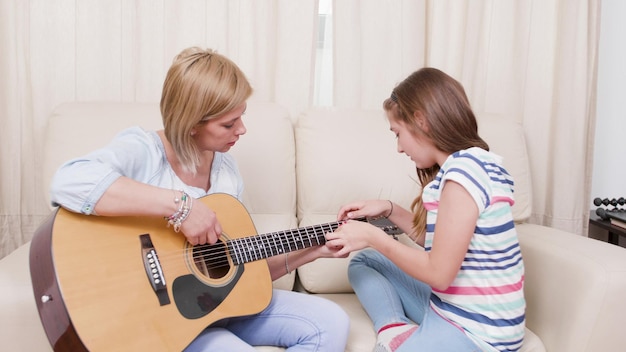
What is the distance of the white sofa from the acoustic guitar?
12.0 inches

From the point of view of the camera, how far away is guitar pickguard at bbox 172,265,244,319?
1158mm

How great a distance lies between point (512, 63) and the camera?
2.19m

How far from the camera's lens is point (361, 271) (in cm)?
155

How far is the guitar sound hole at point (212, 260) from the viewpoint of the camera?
125 centimetres

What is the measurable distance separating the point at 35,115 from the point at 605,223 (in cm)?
207

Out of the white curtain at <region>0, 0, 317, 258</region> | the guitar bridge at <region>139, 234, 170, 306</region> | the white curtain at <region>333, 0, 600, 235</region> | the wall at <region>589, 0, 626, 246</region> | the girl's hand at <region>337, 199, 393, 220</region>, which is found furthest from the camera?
the wall at <region>589, 0, 626, 246</region>

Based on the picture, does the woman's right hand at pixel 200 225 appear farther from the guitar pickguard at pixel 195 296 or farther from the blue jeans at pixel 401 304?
the blue jeans at pixel 401 304

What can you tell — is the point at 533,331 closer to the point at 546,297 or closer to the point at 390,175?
the point at 546,297

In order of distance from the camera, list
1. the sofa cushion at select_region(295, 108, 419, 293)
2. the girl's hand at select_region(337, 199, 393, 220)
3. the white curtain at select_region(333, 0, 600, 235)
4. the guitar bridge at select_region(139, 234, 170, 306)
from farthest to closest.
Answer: the white curtain at select_region(333, 0, 600, 235), the sofa cushion at select_region(295, 108, 419, 293), the girl's hand at select_region(337, 199, 393, 220), the guitar bridge at select_region(139, 234, 170, 306)

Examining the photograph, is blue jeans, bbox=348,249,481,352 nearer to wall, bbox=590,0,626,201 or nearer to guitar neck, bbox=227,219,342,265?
guitar neck, bbox=227,219,342,265

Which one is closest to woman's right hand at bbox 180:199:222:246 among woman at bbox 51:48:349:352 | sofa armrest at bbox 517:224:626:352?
woman at bbox 51:48:349:352

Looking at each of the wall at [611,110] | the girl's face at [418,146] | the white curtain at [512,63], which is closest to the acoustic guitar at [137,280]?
the girl's face at [418,146]

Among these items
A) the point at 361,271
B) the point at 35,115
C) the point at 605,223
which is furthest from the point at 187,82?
the point at 605,223

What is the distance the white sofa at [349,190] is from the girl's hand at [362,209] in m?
0.27
